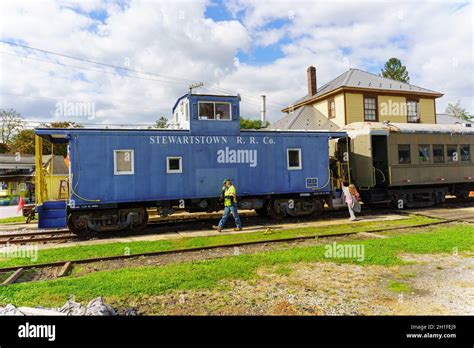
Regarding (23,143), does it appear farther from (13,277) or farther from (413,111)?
(13,277)

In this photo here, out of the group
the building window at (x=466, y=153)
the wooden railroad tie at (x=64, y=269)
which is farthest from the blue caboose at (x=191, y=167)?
Answer: the building window at (x=466, y=153)

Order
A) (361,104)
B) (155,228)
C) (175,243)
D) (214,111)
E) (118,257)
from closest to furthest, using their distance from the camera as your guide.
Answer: (118,257) < (175,243) < (155,228) < (214,111) < (361,104)

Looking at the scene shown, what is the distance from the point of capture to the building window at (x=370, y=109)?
30.1m

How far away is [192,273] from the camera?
725 centimetres

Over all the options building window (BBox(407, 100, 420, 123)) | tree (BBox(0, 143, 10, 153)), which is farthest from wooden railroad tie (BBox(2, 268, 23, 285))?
tree (BBox(0, 143, 10, 153))

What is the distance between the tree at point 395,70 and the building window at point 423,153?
171 ft

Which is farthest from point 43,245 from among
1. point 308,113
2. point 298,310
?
point 308,113

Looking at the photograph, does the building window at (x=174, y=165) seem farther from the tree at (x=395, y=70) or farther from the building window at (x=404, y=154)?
the tree at (x=395, y=70)

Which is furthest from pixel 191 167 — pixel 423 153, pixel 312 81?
pixel 312 81

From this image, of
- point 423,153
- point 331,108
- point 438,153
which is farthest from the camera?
point 331,108

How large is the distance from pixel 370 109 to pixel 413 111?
5141 mm

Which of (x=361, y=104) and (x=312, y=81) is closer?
(x=361, y=104)

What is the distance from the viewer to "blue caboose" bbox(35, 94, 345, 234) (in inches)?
479

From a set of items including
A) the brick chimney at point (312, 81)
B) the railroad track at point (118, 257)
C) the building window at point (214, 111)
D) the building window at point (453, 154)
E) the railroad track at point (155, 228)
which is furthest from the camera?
the brick chimney at point (312, 81)
